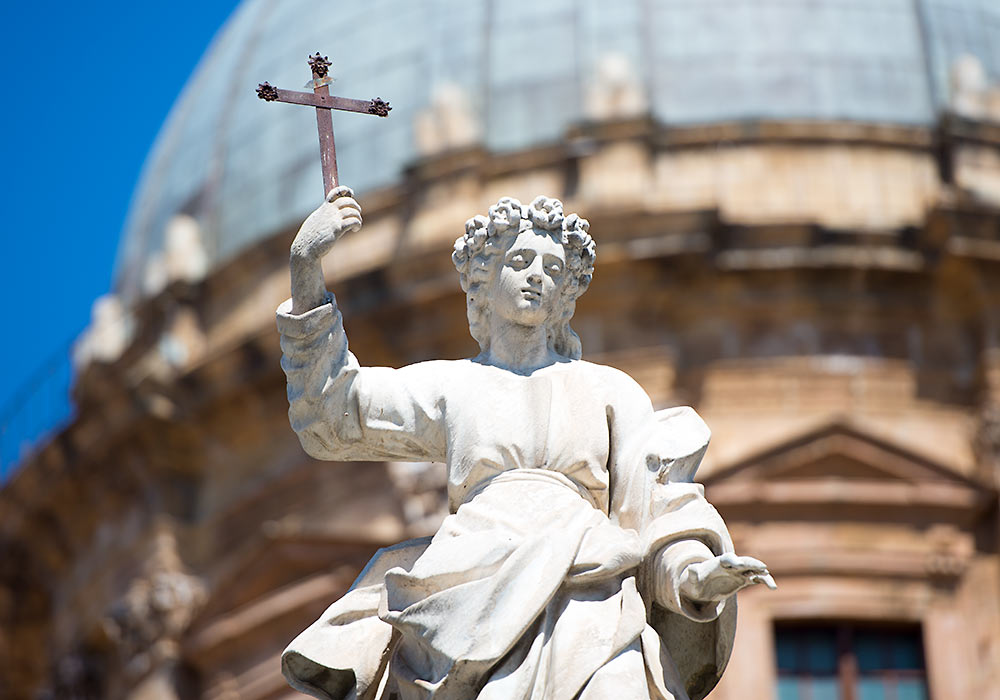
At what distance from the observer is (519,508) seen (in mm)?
8102

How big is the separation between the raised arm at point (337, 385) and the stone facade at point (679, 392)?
1981 cm

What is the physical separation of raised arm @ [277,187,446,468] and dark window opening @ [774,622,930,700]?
20.6 metres

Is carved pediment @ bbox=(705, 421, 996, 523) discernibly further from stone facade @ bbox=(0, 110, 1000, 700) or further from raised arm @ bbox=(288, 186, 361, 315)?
raised arm @ bbox=(288, 186, 361, 315)

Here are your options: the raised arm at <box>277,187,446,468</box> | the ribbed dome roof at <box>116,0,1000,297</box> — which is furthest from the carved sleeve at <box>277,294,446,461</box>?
the ribbed dome roof at <box>116,0,1000,297</box>

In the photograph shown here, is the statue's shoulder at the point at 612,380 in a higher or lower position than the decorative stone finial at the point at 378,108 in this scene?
lower

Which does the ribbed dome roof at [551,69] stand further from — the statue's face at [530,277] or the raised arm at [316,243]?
the raised arm at [316,243]

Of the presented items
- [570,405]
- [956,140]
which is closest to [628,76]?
[956,140]

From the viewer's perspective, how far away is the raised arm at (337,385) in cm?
824

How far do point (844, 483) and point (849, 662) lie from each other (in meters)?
1.82

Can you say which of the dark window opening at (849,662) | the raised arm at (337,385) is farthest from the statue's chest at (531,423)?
the dark window opening at (849,662)

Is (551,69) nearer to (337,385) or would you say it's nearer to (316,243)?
(337,385)

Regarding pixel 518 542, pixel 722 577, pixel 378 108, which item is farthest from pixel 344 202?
pixel 722 577

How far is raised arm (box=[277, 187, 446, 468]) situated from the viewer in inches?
324

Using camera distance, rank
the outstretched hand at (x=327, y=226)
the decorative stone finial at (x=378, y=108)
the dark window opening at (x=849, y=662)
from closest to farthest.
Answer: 1. the outstretched hand at (x=327, y=226)
2. the decorative stone finial at (x=378, y=108)
3. the dark window opening at (x=849, y=662)
